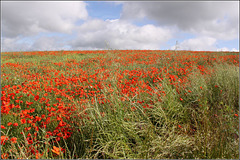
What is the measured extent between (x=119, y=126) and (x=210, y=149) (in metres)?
1.30

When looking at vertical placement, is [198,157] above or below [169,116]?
below

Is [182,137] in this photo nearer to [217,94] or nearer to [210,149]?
[210,149]

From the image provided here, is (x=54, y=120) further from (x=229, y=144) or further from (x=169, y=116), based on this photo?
(x=229, y=144)

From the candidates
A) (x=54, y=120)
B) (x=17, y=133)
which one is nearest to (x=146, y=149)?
(x=54, y=120)

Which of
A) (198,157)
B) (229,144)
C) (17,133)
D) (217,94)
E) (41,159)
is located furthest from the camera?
(217,94)

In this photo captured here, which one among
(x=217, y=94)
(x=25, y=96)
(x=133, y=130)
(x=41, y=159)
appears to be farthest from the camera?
(x=25, y=96)

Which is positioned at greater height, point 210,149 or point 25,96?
point 25,96

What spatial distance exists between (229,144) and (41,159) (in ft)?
8.61

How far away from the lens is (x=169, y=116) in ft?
10.9

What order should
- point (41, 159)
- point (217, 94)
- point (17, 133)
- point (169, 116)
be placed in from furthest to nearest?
point (217, 94) → point (169, 116) → point (17, 133) → point (41, 159)

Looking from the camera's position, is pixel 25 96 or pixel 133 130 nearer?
pixel 133 130

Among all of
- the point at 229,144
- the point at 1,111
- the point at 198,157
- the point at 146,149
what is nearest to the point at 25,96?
the point at 1,111

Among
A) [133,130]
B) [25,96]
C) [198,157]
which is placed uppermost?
[25,96]

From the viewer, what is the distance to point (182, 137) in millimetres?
2811
